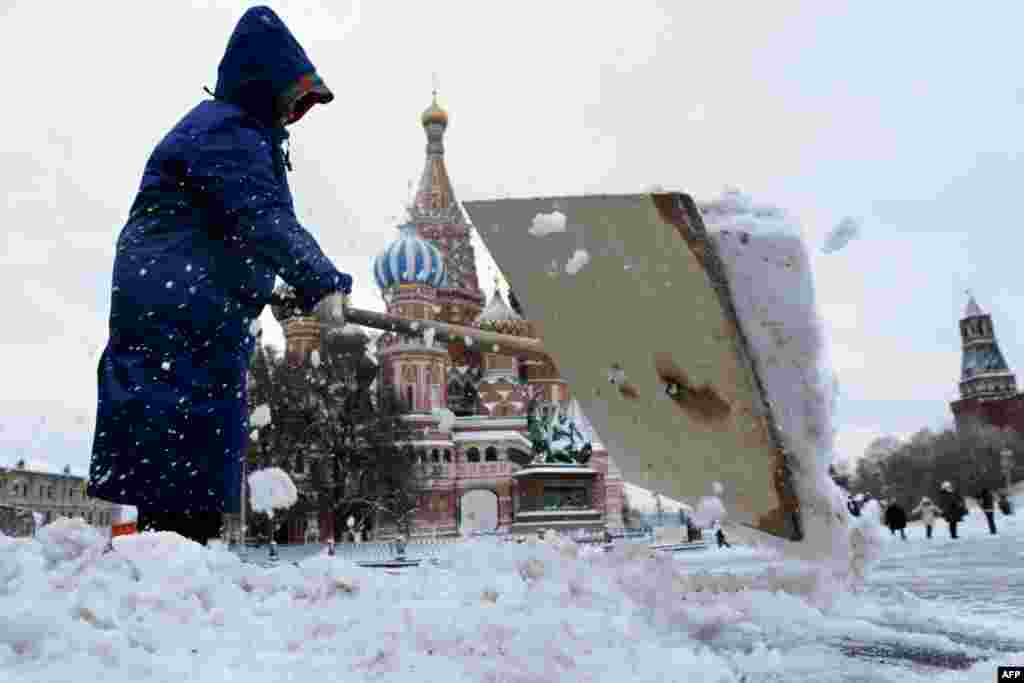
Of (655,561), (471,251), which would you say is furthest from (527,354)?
(471,251)

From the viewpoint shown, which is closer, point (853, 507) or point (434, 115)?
point (853, 507)

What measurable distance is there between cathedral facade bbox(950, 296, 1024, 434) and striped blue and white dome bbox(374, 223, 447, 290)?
43165 mm

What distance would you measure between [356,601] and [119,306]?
103 cm

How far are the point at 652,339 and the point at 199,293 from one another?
55.5 inches

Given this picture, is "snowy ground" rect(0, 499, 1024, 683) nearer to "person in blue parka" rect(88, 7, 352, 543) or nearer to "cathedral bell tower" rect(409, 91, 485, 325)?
"person in blue parka" rect(88, 7, 352, 543)

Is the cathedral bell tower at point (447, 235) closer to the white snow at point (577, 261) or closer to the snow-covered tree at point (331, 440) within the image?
the snow-covered tree at point (331, 440)

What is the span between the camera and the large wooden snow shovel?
2570 millimetres

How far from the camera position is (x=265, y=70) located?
2.53 metres

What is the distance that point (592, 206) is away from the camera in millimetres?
2711

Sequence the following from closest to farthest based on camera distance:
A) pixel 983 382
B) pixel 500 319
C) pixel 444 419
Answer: pixel 444 419 < pixel 500 319 < pixel 983 382

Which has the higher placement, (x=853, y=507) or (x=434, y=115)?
(x=434, y=115)

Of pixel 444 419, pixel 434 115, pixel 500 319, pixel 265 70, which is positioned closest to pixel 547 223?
pixel 265 70

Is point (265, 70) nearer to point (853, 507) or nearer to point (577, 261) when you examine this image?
point (577, 261)

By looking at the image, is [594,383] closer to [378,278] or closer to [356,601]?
[356,601]
